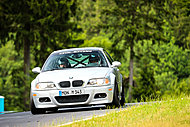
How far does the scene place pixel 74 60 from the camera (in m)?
13.2

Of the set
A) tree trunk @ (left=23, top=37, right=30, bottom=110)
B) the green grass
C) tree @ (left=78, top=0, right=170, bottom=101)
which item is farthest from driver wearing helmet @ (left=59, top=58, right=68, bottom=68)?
tree @ (left=78, top=0, right=170, bottom=101)

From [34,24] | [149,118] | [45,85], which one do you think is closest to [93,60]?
[45,85]

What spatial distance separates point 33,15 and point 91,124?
2439cm

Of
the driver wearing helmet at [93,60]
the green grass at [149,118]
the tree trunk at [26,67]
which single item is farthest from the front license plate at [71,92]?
→ the tree trunk at [26,67]

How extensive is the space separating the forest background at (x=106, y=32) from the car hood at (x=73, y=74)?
31.4 feet

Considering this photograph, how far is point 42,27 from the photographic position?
108 feet

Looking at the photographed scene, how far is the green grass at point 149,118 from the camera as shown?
25.9 ft

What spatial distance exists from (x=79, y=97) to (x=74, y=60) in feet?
7.26

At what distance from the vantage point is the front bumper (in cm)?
1109

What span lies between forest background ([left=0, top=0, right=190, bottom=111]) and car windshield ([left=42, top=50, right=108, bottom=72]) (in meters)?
8.56

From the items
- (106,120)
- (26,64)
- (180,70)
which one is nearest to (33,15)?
(26,64)

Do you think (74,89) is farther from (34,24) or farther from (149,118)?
(34,24)

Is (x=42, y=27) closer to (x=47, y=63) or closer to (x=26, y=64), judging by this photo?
(x=26, y=64)

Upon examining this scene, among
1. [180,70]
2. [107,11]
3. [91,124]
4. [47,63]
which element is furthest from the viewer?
[180,70]
